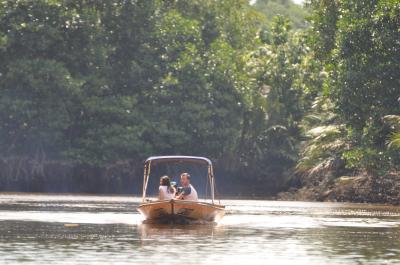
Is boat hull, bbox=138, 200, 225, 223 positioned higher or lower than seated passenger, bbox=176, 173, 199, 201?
lower

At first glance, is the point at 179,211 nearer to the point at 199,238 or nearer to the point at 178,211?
the point at 178,211

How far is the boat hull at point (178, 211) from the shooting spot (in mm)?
36719

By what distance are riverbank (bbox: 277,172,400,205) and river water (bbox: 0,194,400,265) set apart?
11257 mm

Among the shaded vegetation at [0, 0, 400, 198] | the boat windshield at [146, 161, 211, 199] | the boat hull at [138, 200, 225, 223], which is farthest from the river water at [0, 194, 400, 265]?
the boat windshield at [146, 161, 211, 199]

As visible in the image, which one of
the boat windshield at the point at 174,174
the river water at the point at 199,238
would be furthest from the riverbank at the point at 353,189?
the river water at the point at 199,238

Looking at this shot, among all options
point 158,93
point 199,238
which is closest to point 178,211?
point 199,238

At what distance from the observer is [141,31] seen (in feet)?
247

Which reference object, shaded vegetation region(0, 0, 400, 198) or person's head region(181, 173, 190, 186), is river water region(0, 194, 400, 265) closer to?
person's head region(181, 173, 190, 186)

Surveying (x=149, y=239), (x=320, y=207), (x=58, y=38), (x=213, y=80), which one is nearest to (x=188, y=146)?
(x=213, y=80)

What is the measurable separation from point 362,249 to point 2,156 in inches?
A: 1711

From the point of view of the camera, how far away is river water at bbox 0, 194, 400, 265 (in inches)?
1050

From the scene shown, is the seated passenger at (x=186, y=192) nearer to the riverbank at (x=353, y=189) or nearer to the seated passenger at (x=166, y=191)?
the seated passenger at (x=166, y=191)

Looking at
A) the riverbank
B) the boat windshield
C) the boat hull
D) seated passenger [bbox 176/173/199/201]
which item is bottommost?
the boat hull

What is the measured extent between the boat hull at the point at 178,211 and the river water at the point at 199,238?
43 centimetres
